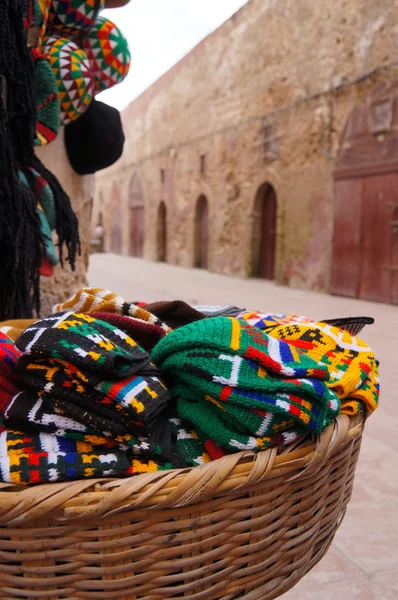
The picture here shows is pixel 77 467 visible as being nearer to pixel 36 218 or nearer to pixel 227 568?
pixel 227 568

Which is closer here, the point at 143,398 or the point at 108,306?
the point at 143,398

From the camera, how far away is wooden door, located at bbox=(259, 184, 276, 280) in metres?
8.05

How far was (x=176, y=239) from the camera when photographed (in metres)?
11.2

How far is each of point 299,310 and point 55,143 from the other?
140 inches

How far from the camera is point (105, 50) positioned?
5.30 ft

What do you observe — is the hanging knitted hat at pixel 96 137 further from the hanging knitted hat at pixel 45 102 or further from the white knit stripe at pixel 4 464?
the white knit stripe at pixel 4 464

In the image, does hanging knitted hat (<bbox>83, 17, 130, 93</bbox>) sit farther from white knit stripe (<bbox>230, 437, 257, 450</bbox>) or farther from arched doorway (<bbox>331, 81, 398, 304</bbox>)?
arched doorway (<bbox>331, 81, 398, 304</bbox>)

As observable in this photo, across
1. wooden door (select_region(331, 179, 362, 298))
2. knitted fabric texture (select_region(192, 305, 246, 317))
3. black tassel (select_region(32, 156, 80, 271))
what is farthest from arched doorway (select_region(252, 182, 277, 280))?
knitted fabric texture (select_region(192, 305, 246, 317))

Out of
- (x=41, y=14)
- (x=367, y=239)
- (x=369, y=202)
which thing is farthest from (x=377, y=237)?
(x=41, y=14)

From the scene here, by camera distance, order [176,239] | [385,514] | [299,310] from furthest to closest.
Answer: [176,239] → [299,310] → [385,514]

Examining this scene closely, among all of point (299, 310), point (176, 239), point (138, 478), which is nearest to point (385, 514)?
point (138, 478)

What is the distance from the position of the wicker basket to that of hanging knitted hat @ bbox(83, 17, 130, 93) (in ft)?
4.48

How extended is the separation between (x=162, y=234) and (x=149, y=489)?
1201 cm

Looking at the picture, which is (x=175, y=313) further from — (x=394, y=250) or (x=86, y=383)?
(x=394, y=250)
